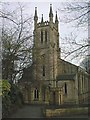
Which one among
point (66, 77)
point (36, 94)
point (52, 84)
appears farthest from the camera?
point (66, 77)

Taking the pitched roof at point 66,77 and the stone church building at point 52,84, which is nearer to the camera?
the stone church building at point 52,84

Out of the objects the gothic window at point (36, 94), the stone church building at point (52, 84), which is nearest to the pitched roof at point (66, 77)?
the stone church building at point (52, 84)

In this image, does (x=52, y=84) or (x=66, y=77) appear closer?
(x=52, y=84)

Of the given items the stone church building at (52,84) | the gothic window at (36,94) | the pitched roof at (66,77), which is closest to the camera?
the stone church building at (52,84)

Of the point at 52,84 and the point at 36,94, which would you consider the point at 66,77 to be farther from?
the point at 36,94

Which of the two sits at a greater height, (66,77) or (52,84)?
(66,77)

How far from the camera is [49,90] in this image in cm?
2958

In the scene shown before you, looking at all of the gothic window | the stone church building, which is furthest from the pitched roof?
the gothic window

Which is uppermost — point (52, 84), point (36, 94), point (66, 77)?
point (66, 77)

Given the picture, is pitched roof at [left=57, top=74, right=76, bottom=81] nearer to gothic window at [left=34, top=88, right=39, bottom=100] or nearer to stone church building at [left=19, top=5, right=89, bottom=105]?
stone church building at [left=19, top=5, right=89, bottom=105]

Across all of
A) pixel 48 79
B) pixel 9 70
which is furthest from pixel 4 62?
pixel 48 79

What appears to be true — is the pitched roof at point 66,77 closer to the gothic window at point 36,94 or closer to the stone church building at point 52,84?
the stone church building at point 52,84

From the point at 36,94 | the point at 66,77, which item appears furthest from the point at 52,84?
the point at 36,94

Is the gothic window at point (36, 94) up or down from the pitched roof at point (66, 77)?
down
